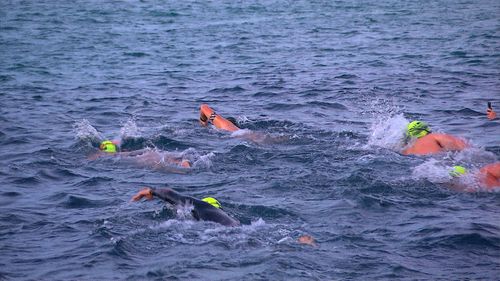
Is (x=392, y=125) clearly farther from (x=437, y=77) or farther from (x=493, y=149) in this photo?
(x=437, y=77)

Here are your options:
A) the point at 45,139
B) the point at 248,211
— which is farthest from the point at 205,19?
the point at 248,211

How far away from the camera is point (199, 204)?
28.1 ft

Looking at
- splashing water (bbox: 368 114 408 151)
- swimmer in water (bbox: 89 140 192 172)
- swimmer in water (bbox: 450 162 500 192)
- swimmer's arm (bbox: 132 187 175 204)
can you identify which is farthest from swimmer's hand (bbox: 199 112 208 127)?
swimmer in water (bbox: 450 162 500 192)

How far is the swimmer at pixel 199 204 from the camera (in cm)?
840

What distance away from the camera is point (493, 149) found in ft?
38.9

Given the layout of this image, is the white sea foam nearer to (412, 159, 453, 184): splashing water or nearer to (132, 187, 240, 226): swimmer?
(132, 187, 240, 226): swimmer

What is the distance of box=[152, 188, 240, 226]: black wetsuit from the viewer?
330 inches

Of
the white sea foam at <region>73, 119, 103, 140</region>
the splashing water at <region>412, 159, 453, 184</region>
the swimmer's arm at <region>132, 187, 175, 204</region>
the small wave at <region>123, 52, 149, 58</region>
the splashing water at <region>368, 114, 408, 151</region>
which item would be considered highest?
the swimmer's arm at <region>132, 187, 175, 204</region>

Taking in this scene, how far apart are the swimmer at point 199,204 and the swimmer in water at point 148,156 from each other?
2.31 meters

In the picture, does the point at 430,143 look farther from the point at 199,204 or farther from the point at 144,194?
the point at 144,194

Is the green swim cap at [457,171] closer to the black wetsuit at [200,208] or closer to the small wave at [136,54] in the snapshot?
the black wetsuit at [200,208]

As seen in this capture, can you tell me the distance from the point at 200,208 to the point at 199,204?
63 millimetres

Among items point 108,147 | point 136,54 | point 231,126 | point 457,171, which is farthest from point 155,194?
point 136,54

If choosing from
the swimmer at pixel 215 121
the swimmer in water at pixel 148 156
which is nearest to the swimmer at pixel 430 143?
the swimmer at pixel 215 121
